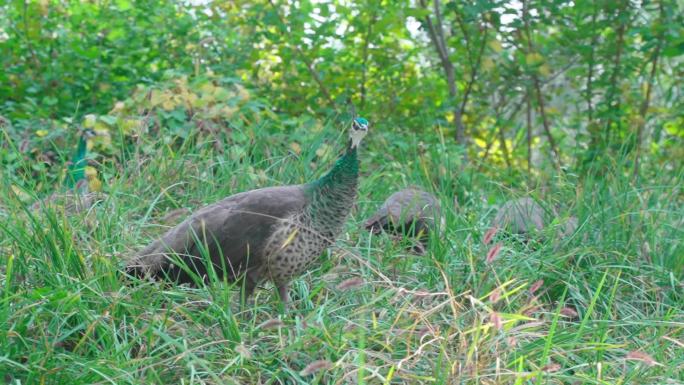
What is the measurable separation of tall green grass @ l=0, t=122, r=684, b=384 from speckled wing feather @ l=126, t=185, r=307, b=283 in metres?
0.14

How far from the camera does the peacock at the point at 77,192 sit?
4734mm

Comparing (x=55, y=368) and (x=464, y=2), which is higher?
(x=464, y=2)

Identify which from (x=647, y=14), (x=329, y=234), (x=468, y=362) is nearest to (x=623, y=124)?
(x=647, y=14)

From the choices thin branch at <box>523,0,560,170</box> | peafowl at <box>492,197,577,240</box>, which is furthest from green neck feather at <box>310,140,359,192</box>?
thin branch at <box>523,0,560,170</box>

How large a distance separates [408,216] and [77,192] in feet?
5.17

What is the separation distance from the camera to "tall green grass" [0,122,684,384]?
3576mm

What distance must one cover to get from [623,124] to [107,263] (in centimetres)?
505

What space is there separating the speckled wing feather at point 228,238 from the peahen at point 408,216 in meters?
0.78

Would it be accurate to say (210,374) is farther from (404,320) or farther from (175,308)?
(404,320)

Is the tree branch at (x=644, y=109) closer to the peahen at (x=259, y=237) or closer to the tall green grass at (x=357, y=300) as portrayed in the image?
the tall green grass at (x=357, y=300)

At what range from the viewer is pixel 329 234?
4402 mm

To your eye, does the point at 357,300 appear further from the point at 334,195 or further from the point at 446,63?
the point at 446,63

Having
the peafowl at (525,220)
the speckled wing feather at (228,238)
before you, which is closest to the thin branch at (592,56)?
the peafowl at (525,220)

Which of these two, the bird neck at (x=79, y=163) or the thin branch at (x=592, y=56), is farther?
the thin branch at (x=592, y=56)
